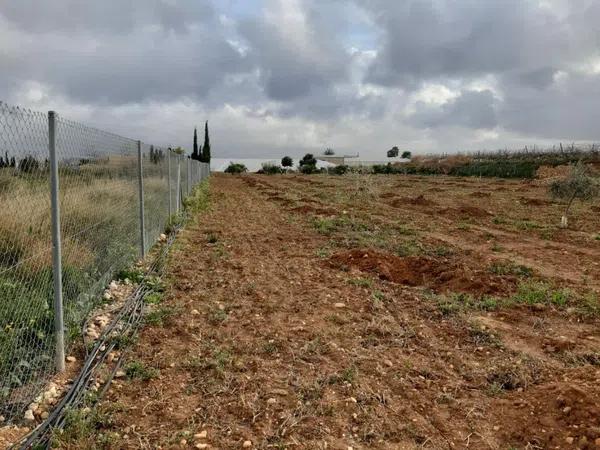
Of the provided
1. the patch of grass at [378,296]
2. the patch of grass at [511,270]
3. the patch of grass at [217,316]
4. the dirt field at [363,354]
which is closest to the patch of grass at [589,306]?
the dirt field at [363,354]

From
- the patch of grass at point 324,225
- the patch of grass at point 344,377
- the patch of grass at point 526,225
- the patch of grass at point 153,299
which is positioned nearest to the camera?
the patch of grass at point 344,377

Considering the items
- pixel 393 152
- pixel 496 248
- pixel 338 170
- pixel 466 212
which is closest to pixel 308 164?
pixel 338 170

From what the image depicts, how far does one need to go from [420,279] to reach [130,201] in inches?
164

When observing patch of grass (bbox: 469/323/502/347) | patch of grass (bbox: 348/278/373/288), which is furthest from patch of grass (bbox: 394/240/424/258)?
patch of grass (bbox: 469/323/502/347)

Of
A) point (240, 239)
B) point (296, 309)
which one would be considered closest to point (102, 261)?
point (296, 309)

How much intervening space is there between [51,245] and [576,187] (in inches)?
511

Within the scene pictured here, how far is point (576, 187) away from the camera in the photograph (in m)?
13.0

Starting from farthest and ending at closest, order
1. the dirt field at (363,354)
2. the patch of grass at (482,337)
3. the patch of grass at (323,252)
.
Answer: the patch of grass at (323,252) → the patch of grass at (482,337) → the dirt field at (363,354)

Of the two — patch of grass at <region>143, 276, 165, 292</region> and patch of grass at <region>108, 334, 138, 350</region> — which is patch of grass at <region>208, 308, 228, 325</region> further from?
patch of grass at <region>143, 276, 165, 292</region>

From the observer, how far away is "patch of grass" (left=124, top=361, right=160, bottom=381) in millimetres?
3779

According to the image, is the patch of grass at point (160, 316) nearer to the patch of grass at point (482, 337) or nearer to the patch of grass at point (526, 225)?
the patch of grass at point (482, 337)

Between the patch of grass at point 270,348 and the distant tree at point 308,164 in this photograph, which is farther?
the distant tree at point 308,164

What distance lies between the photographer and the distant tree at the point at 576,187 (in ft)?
42.2

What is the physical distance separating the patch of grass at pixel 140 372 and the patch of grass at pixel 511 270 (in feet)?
17.9
